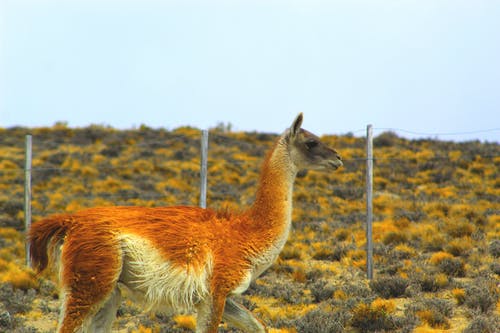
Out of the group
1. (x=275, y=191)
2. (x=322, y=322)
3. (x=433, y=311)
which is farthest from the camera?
(x=433, y=311)

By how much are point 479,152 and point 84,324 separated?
2182 centimetres

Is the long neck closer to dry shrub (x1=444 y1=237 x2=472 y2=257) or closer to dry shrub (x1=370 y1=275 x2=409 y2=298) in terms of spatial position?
dry shrub (x1=370 y1=275 x2=409 y2=298)

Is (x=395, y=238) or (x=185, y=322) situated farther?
(x=395, y=238)

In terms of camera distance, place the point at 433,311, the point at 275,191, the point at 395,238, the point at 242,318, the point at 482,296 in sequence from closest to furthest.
Answer: the point at 242,318
the point at 275,191
the point at 433,311
the point at 482,296
the point at 395,238

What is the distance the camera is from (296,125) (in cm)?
546

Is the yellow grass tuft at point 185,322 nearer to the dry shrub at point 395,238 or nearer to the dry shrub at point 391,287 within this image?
the dry shrub at point 391,287

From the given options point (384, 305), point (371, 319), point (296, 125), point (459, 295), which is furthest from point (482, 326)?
point (296, 125)

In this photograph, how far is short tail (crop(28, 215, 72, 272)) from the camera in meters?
4.95

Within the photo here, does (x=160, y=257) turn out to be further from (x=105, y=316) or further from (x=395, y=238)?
(x=395, y=238)

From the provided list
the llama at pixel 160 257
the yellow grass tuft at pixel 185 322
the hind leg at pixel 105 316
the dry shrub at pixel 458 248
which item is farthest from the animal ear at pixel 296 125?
the dry shrub at pixel 458 248

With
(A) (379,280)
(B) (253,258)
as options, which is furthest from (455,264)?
(B) (253,258)

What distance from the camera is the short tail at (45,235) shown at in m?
4.95

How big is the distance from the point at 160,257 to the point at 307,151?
1.67 m

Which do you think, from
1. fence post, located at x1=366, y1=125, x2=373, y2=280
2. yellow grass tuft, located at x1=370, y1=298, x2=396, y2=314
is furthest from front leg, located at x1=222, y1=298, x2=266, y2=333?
fence post, located at x1=366, y1=125, x2=373, y2=280
